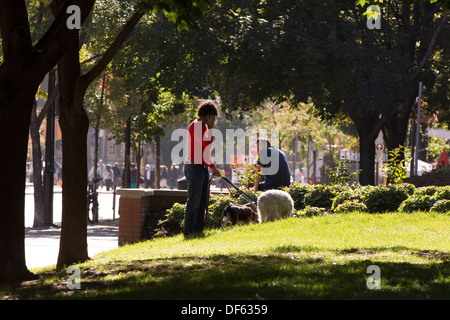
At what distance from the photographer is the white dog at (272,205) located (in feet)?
43.3

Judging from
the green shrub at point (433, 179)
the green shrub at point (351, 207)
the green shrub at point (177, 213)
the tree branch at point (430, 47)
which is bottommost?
the green shrub at point (177, 213)

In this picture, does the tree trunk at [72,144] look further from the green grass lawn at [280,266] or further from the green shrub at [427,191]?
the green shrub at [427,191]

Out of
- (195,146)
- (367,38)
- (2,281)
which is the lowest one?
(2,281)

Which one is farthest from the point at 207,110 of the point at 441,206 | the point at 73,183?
the point at 441,206

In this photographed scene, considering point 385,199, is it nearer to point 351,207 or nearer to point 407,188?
point 351,207

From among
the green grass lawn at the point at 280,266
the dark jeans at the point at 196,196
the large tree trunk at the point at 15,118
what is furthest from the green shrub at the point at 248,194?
the large tree trunk at the point at 15,118

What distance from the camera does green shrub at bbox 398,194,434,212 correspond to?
1359 centimetres

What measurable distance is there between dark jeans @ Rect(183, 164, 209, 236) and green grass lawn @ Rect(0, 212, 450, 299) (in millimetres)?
253

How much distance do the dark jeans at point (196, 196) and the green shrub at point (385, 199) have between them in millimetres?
3570

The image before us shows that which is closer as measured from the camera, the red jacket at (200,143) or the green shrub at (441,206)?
the red jacket at (200,143)
